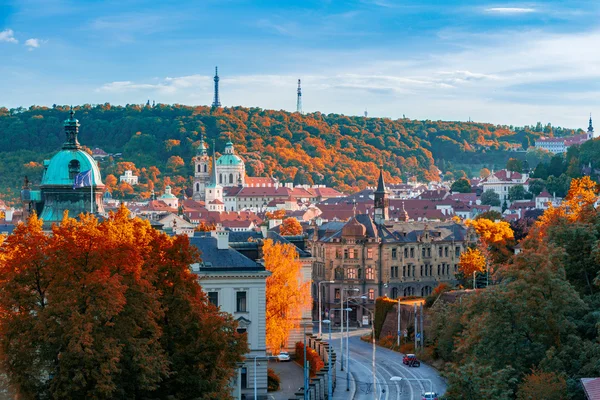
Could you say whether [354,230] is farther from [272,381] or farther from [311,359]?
[272,381]

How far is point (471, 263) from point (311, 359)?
1366 inches

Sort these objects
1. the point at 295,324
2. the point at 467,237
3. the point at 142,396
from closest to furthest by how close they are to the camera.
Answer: the point at 142,396 → the point at 295,324 → the point at 467,237

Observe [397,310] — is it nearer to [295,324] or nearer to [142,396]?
[295,324]

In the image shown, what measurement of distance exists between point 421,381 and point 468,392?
20.1 metres

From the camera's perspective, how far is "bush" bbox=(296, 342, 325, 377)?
58344 millimetres

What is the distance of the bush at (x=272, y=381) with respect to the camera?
54459mm

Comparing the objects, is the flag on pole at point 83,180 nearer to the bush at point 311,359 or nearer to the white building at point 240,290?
the white building at point 240,290

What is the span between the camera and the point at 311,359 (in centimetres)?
5984

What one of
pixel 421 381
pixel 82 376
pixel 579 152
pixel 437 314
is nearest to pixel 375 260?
pixel 437 314

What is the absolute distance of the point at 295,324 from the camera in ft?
211

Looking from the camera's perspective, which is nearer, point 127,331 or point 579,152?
point 127,331

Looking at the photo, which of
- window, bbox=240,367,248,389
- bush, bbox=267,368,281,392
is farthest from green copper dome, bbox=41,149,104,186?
window, bbox=240,367,248,389

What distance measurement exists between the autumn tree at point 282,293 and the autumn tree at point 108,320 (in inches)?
668

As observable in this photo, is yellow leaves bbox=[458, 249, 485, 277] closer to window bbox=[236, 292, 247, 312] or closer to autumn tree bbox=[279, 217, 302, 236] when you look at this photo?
autumn tree bbox=[279, 217, 302, 236]
